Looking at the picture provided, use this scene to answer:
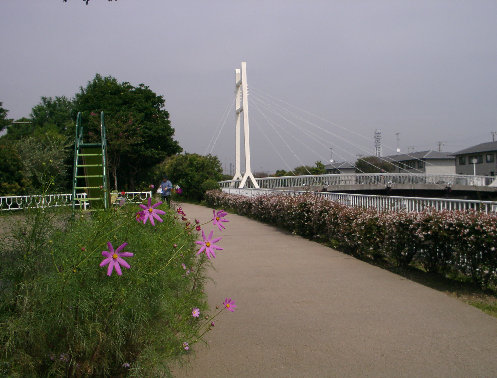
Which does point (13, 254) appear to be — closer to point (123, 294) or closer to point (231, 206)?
point (123, 294)

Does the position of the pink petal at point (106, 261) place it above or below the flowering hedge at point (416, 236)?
above

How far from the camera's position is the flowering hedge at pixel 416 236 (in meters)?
6.01

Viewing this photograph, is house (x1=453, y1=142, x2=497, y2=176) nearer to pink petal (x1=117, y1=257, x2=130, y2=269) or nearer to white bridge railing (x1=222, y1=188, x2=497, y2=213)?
white bridge railing (x1=222, y1=188, x2=497, y2=213)

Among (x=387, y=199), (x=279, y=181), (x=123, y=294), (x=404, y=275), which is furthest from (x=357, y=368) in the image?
(x=279, y=181)

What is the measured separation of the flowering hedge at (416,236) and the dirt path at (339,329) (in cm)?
57

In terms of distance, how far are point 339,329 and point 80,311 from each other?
2.96 m

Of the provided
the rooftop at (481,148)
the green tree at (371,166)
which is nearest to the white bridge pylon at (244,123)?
the rooftop at (481,148)

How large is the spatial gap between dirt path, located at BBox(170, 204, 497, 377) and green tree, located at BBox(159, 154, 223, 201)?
78.1ft

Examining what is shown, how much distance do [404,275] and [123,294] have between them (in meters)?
5.90

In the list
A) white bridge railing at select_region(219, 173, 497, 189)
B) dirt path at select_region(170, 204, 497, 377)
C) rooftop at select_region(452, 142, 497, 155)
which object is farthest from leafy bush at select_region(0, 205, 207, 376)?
rooftop at select_region(452, 142, 497, 155)

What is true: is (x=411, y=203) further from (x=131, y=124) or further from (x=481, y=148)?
(x=481, y=148)

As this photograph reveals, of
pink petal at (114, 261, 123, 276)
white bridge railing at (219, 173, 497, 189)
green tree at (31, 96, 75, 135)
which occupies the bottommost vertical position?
pink petal at (114, 261, 123, 276)

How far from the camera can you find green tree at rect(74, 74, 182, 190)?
31.6 metres

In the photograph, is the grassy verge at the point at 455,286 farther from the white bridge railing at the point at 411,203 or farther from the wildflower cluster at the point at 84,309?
the wildflower cluster at the point at 84,309
